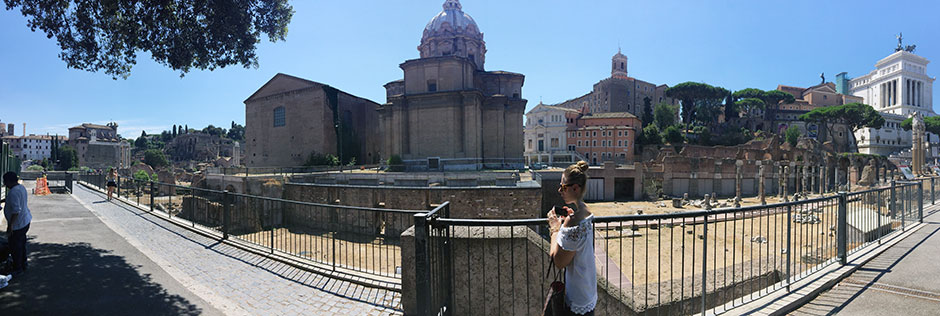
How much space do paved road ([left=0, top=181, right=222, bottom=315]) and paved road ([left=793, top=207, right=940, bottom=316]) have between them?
7.45 metres

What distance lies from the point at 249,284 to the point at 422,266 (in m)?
3.60

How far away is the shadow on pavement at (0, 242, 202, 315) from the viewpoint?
439 cm

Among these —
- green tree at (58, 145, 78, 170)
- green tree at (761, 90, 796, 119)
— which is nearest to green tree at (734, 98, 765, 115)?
green tree at (761, 90, 796, 119)

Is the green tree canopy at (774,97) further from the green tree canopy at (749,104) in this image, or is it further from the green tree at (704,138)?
the green tree at (704,138)

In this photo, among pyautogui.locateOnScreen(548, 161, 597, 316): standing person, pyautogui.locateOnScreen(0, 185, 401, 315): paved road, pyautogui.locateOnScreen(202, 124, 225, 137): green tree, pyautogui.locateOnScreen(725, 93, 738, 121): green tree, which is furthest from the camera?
pyautogui.locateOnScreen(202, 124, 225, 137): green tree

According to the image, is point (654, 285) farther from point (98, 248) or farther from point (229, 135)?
point (229, 135)

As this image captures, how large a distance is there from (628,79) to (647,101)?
14.3m

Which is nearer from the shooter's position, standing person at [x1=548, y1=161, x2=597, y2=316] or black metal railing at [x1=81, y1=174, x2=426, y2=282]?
standing person at [x1=548, y1=161, x2=597, y2=316]

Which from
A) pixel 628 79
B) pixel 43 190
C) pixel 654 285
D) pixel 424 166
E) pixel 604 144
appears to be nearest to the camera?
pixel 654 285

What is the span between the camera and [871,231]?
709cm

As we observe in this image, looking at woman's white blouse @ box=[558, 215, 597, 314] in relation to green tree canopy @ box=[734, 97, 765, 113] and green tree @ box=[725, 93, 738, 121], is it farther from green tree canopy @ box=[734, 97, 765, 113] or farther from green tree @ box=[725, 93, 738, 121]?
green tree canopy @ box=[734, 97, 765, 113]

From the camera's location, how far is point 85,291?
16.0 ft

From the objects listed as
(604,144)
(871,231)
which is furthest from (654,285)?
(604,144)

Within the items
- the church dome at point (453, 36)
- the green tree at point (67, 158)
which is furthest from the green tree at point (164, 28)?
the green tree at point (67, 158)
